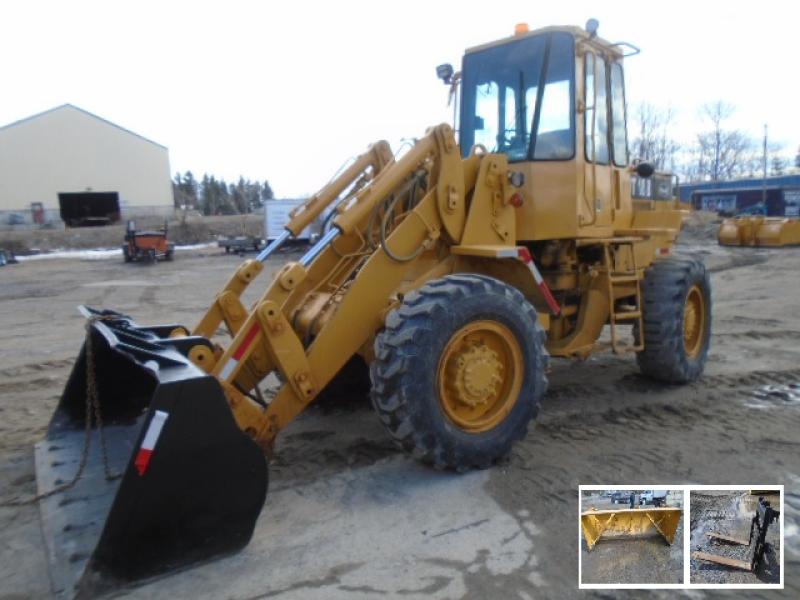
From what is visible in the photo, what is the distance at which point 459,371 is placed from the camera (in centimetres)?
429

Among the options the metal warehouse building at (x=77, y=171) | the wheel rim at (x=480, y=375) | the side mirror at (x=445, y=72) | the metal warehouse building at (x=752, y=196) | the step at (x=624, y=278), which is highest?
the metal warehouse building at (x=77, y=171)

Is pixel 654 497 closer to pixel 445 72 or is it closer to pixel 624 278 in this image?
pixel 624 278

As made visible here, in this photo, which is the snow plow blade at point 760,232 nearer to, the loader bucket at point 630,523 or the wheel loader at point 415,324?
the wheel loader at point 415,324

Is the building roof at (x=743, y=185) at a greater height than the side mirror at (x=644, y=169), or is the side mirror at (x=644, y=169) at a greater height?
the building roof at (x=743, y=185)

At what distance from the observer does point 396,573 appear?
3250mm

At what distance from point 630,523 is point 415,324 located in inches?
66.6

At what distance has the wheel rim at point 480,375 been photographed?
4.30 metres

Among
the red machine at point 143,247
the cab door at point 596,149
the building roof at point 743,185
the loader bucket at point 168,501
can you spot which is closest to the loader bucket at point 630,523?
the loader bucket at point 168,501

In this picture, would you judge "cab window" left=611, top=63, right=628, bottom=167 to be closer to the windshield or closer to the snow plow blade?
the windshield

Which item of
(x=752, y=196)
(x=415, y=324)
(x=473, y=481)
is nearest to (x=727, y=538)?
(x=473, y=481)

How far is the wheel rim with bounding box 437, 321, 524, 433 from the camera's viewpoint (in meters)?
4.30

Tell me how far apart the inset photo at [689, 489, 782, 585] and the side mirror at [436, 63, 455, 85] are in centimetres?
444

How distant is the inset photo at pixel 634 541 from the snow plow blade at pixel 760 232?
23484 mm

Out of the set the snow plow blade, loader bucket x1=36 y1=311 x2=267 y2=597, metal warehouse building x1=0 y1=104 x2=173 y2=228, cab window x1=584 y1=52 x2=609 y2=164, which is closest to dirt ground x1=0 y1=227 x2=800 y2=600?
loader bucket x1=36 y1=311 x2=267 y2=597
